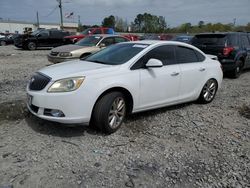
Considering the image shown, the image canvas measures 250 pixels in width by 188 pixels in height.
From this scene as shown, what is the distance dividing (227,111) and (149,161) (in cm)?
316

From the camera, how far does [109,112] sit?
4758mm

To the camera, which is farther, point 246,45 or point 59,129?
point 246,45

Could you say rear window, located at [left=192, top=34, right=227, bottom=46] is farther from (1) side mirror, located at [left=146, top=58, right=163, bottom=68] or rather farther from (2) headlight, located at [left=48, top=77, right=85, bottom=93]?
(2) headlight, located at [left=48, top=77, right=85, bottom=93]

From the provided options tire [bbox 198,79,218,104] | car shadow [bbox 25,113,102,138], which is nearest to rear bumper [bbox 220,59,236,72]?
tire [bbox 198,79,218,104]

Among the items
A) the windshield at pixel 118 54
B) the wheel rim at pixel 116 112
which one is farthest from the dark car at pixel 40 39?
the wheel rim at pixel 116 112

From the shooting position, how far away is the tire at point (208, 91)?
6891 millimetres

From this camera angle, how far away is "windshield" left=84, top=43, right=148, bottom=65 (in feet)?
17.8

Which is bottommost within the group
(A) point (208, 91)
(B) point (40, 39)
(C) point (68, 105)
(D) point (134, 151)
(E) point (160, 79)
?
(D) point (134, 151)

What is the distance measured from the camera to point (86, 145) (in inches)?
177

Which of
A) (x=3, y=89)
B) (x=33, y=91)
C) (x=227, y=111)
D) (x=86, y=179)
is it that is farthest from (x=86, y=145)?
(x=3, y=89)

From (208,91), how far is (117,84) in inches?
120

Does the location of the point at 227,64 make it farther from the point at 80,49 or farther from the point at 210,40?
the point at 80,49

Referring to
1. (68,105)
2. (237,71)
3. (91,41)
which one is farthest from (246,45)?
(68,105)

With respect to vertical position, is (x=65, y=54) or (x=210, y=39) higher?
(x=210, y=39)
